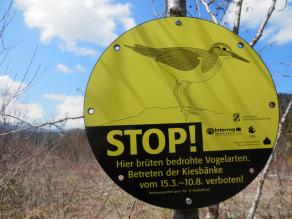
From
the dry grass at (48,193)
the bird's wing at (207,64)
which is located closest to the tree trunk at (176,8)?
the bird's wing at (207,64)

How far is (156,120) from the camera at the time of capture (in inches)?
54.6

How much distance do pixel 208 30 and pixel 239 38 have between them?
13 cm

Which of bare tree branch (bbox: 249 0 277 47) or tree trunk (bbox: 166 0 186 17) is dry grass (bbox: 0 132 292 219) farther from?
tree trunk (bbox: 166 0 186 17)

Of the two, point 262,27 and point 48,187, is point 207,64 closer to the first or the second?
point 262,27

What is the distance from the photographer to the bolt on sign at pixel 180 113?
1.38m

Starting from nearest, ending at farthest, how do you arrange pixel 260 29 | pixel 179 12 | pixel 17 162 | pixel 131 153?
pixel 131 153 → pixel 179 12 → pixel 260 29 → pixel 17 162

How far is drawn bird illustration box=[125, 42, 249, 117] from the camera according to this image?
144 centimetres

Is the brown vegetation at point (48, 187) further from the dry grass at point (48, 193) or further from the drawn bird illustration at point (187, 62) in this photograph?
the drawn bird illustration at point (187, 62)

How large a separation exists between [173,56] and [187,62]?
0.06m

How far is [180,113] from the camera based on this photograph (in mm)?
1403

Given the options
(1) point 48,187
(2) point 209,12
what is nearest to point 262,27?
(2) point 209,12

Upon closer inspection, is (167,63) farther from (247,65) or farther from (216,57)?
(247,65)

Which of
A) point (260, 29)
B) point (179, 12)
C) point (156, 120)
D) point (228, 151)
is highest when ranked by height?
point (260, 29)

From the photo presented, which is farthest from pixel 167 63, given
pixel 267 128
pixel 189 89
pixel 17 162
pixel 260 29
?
pixel 17 162
